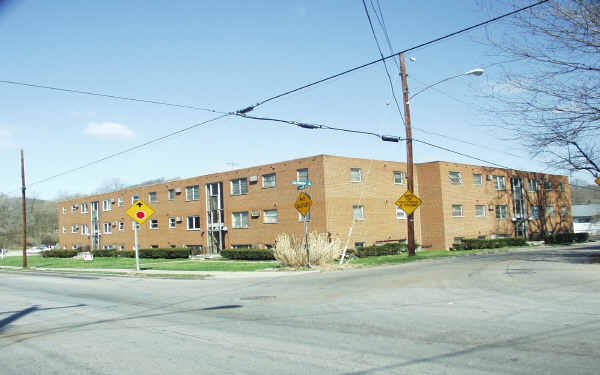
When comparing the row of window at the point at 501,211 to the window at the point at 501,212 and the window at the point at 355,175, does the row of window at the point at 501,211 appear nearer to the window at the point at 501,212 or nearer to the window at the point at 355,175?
the window at the point at 501,212

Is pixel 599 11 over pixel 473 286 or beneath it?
over

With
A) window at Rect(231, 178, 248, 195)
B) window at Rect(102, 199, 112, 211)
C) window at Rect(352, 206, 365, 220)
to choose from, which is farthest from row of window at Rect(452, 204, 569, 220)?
window at Rect(102, 199, 112, 211)

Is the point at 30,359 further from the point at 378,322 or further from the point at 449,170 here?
the point at 449,170

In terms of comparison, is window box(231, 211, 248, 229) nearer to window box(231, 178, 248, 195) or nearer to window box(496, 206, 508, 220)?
window box(231, 178, 248, 195)

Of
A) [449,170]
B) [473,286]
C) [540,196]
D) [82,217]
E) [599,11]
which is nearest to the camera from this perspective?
[473,286]

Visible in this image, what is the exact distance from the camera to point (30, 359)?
6.24 metres

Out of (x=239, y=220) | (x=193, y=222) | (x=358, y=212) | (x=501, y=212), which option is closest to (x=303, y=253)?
Result: (x=358, y=212)

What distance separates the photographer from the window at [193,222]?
40906mm

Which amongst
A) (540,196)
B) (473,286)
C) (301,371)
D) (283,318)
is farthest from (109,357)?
(540,196)

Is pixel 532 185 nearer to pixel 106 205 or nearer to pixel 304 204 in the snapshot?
pixel 304 204

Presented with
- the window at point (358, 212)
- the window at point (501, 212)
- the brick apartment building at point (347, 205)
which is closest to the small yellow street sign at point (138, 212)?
the brick apartment building at point (347, 205)

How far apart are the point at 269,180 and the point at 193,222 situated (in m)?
10.1

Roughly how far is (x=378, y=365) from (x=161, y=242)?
41.7 meters

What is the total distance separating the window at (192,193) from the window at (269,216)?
8.50 meters
